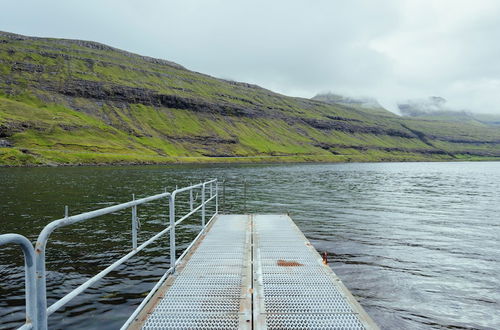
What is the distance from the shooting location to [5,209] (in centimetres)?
2347

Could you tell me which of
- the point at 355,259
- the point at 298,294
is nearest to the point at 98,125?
the point at 355,259

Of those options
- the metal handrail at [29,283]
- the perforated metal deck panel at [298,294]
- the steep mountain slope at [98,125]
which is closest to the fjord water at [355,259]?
the perforated metal deck panel at [298,294]

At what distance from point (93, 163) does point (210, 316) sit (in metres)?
103

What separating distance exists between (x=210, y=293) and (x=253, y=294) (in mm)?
878

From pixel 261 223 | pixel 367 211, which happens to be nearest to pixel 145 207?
pixel 261 223

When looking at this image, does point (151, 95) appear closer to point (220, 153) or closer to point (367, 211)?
point (220, 153)

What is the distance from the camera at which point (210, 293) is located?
6.84 metres

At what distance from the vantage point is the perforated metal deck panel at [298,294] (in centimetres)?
563

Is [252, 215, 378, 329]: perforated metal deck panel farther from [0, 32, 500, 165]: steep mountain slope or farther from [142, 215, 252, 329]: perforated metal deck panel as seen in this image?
[0, 32, 500, 165]: steep mountain slope

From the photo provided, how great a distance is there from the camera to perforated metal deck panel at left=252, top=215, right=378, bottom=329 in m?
5.63

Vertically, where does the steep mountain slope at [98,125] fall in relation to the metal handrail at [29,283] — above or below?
above

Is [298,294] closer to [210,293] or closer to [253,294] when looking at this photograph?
[253,294]

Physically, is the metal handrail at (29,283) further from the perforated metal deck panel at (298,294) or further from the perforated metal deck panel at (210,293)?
the perforated metal deck panel at (298,294)

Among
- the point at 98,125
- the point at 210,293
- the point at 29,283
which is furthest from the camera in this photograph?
the point at 98,125
